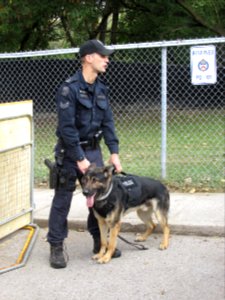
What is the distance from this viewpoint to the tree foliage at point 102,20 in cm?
1552

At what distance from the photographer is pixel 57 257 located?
15.5ft

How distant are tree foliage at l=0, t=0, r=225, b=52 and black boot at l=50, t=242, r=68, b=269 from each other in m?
11.2

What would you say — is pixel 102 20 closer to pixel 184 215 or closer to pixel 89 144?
pixel 184 215

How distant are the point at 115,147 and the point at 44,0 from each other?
11946 mm

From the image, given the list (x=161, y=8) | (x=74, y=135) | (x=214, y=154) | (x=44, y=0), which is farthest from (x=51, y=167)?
(x=161, y=8)

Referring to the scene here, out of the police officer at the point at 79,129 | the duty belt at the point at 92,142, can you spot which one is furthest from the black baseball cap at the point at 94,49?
the duty belt at the point at 92,142

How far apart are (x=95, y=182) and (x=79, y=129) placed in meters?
0.55

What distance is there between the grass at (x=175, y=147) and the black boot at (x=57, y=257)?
9.31ft

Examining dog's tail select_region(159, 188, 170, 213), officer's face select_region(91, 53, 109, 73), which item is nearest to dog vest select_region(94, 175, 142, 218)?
dog's tail select_region(159, 188, 170, 213)

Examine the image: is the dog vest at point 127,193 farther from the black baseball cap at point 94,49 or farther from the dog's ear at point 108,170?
the black baseball cap at point 94,49

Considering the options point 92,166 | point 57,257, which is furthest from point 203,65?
point 57,257

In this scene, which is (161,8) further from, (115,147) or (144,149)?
(115,147)

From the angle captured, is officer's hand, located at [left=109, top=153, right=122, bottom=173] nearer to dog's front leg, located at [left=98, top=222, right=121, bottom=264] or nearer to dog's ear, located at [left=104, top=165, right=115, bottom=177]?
dog's ear, located at [left=104, top=165, right=115, bottom=177]

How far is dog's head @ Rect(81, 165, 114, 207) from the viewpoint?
173 inches
